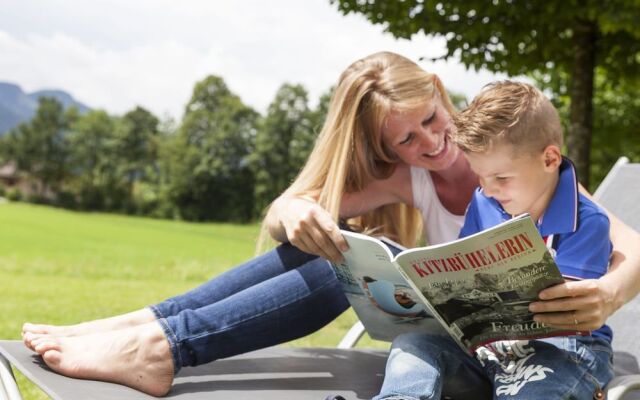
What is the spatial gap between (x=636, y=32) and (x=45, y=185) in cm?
5970

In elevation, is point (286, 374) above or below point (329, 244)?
below

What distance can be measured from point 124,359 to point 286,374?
554mm

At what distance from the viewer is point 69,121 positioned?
65.7 meters

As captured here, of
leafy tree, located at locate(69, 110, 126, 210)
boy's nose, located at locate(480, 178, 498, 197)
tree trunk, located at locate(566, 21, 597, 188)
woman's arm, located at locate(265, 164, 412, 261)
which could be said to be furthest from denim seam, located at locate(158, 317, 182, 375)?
leafy tree, located at locate(69, 110, 126, 210)

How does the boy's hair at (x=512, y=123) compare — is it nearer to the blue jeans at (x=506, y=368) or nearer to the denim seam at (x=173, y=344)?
the blue jeans at (x=506, y=368)

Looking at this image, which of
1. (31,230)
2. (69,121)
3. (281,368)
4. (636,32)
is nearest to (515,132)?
(281,368)

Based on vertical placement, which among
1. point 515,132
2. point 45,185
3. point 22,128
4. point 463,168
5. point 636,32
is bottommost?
point 45,185

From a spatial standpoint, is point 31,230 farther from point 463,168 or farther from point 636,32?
point 463,168

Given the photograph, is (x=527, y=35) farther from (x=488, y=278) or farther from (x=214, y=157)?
(x=214, y=157)

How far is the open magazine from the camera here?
156 centimetres

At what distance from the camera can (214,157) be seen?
51.2 m

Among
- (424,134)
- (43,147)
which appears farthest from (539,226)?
(43,147)

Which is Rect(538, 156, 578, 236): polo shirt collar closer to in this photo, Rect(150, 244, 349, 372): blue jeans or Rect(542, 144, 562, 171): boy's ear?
Rect(542, 144, 562, 171): boy's ear

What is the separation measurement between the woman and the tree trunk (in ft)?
16.7
